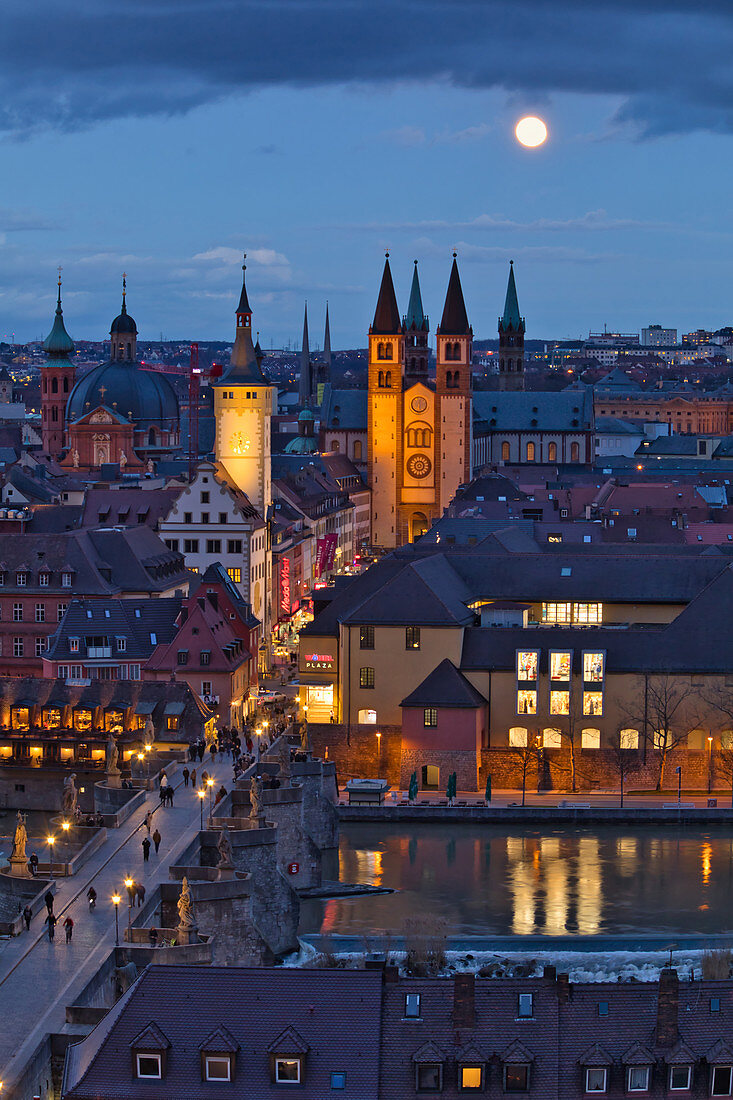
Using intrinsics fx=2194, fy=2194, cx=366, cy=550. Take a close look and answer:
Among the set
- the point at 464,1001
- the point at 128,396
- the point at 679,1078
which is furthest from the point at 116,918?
the point at 128,396

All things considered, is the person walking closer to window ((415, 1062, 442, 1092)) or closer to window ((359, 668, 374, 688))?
window ((415, 1062, 442, 1092))

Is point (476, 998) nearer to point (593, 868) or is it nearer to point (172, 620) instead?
point (593, 868)

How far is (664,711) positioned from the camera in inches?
2731

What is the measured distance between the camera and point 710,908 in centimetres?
5647

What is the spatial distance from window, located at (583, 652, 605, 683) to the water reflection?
636 cm

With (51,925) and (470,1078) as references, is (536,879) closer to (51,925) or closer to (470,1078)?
(51,925)

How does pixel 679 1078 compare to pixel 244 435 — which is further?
pixel 244 435

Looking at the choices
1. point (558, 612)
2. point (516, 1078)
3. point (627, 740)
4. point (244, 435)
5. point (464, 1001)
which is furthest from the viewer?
point (244, 435)

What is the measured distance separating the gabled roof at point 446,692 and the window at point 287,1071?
35825 mm

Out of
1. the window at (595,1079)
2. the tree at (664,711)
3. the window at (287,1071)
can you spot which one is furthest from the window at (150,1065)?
the tree at (664,711)

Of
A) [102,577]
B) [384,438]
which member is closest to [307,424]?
[384,438]

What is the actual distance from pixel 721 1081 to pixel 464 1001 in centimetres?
417

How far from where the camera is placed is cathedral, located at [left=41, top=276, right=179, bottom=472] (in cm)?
14388

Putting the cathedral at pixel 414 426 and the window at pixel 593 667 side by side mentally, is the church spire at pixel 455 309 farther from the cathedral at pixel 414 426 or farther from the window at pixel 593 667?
the window at pixel 593 667
